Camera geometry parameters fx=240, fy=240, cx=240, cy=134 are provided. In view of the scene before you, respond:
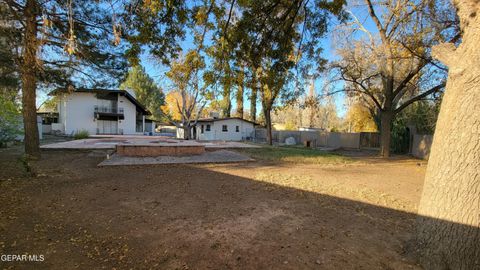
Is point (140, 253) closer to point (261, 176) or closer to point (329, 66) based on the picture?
point (261, 176)

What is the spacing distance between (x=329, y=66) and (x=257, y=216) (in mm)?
12202

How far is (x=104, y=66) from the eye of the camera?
9.83 meters

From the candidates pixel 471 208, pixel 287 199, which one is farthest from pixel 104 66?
pixel 471 208

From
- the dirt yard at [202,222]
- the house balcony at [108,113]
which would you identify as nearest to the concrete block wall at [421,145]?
the dirt yard at [202,222]

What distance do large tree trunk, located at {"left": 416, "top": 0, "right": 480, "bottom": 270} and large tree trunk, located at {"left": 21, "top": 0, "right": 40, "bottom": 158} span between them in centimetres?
934

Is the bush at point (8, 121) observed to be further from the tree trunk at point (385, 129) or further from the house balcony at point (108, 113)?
the tree trunk at point (385, 129)

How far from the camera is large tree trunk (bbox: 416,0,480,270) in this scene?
7.68 ft

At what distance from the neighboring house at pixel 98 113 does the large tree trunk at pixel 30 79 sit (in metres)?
17.5

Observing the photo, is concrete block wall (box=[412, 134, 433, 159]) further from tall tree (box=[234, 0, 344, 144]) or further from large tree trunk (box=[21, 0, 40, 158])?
large tree trunk (box=[21, 0, 40, 158])

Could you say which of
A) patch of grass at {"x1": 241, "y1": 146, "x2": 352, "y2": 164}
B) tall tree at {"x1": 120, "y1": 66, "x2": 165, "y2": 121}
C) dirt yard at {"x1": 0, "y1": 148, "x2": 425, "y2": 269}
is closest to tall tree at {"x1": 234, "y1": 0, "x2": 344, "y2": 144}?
dirt yard at {"x1": 0, "y1": 148, "x2": 425, "y2": 269}

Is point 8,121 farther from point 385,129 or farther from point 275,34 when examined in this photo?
point 385,129

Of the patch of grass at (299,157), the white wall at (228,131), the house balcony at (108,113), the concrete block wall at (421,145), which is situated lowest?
the patch of grass at (299,157)

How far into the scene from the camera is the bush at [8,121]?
37.5ft

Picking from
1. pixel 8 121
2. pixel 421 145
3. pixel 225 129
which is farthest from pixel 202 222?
pixel 225 129
